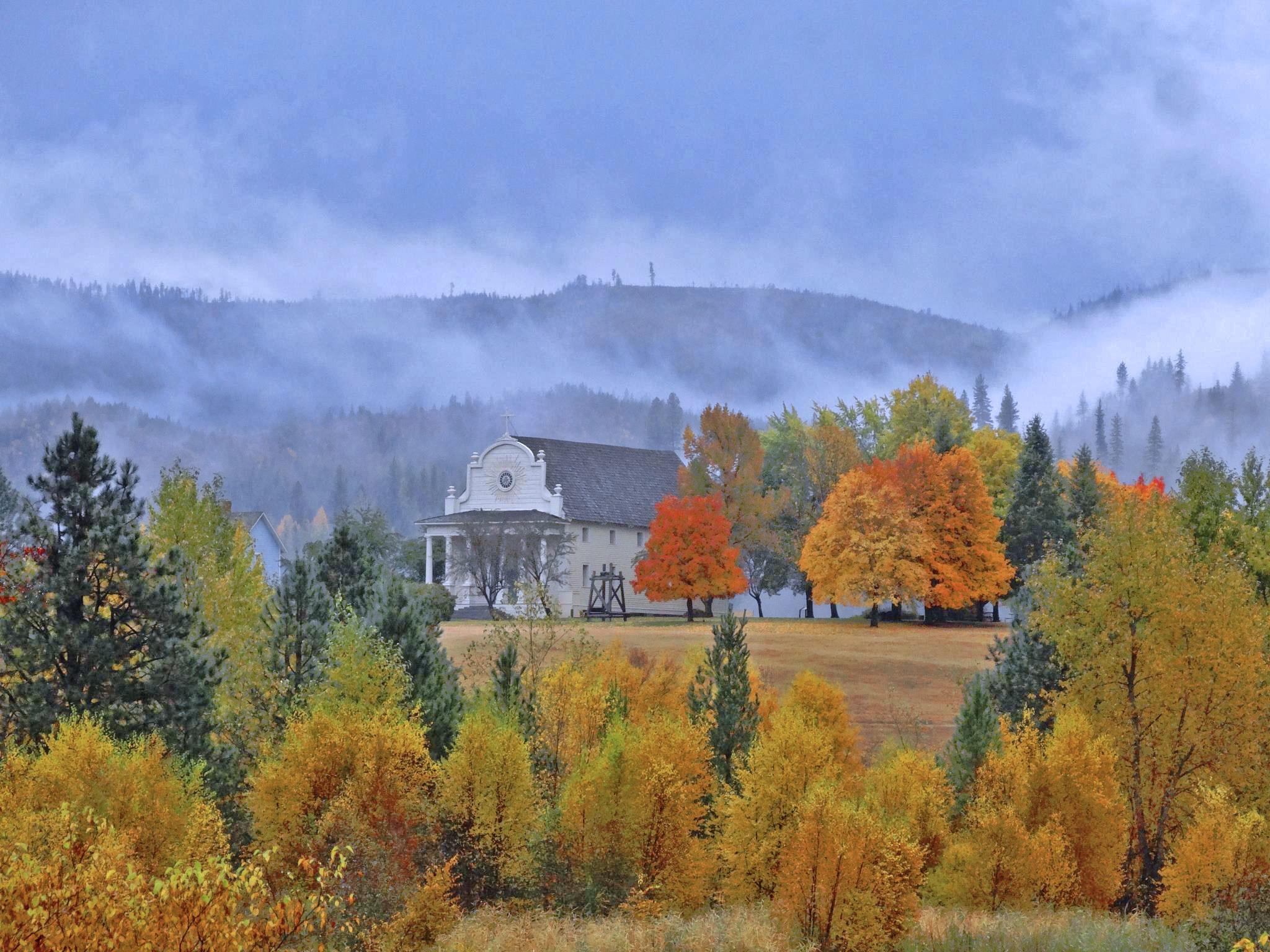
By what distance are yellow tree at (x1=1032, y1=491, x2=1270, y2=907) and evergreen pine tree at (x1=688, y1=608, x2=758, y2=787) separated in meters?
8.11

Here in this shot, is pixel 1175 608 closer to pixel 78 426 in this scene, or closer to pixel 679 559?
pixel 78 426

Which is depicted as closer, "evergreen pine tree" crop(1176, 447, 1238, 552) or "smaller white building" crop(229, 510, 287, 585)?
"evergreen pine tree" crop(1176, 447, 1238, 552)

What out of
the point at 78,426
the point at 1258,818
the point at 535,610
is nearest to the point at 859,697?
the point at 535,610

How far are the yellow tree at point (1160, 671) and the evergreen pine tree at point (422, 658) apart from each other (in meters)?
15.9

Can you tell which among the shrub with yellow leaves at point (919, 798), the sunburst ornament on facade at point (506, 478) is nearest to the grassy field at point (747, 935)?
the shrub with yellow leaves at point (919, 798)

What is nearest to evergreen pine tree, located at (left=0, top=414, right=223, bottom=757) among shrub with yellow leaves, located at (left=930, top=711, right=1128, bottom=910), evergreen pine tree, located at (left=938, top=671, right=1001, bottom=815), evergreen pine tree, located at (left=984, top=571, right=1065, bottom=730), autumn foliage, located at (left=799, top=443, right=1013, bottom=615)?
shrub with yellow leaves, located at (left=930, top=711, right=1128, bottom=910)

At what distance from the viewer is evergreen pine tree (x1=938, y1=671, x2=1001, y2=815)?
35.7m

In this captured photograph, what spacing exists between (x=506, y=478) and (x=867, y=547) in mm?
31176

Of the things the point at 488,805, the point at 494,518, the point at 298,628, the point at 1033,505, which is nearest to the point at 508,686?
the point at 488,805

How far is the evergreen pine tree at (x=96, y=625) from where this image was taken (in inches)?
1149

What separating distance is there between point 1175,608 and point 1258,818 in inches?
240

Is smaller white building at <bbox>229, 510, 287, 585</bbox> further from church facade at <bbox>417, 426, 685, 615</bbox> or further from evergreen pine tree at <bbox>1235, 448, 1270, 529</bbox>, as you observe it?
evergreen pine tree at <bbox>1235, 448, 1270, 529</bbox>

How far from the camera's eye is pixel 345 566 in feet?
141

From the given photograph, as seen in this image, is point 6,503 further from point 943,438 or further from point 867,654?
point 943,438
